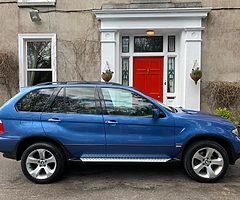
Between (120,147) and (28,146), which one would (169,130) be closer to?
(120,147)

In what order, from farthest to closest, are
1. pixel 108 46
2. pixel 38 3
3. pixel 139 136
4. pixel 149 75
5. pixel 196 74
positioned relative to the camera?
pixel 149 75 → pixel 38 3 → pixel 108 46 → pixel 196 74 → pixel 139 136

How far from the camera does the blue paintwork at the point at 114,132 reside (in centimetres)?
487

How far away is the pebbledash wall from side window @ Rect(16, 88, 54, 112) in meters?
4.33

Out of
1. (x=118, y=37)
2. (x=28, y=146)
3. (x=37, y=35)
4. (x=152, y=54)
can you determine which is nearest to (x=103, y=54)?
(x=118, y=37)

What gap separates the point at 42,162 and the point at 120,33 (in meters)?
5.79

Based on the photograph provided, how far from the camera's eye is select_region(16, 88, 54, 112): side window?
197 inches

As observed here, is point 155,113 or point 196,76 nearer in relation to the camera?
point 155,113

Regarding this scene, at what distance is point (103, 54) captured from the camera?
927cm

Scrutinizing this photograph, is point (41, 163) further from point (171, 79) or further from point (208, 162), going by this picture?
point (171, 79)

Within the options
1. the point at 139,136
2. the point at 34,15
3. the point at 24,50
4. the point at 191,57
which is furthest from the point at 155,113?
A: the point at 24,50

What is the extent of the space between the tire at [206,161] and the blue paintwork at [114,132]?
0.18 m

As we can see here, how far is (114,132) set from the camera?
16.1 feet

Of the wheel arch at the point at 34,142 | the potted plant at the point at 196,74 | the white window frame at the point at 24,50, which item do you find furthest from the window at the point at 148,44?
the wheel arch at the point at 34,142

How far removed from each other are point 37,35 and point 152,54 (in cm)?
376
